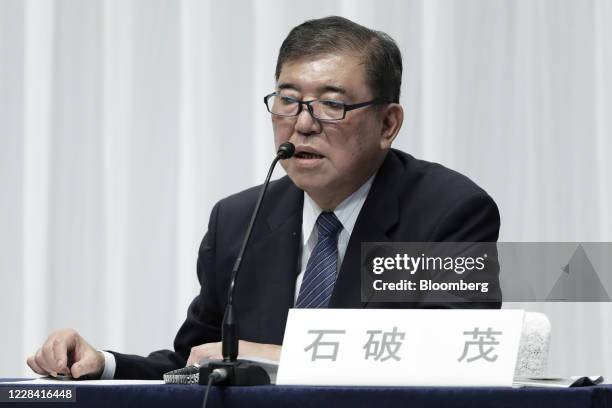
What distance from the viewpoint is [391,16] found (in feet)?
10.5

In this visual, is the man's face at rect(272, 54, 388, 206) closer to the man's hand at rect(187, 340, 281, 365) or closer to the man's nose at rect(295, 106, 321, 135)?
A: the man's nose at rect(295, 106, 321, 135)

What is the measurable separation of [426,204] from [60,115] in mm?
1594

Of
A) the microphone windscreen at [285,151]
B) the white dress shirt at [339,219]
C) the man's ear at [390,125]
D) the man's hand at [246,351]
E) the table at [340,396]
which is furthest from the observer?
the man's ear at [390,125]

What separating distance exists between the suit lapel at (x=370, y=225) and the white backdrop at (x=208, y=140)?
3.31ft

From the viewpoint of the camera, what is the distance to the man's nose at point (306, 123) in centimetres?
202

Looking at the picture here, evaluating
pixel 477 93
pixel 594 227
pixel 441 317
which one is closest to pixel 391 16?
pixel 477 93

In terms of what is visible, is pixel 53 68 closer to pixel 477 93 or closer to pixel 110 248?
pixel 110 248

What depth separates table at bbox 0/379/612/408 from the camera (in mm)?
1129

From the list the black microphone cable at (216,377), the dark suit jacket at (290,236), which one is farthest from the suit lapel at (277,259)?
the black microphone cable at (216,377)

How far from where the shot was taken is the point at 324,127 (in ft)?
6.73

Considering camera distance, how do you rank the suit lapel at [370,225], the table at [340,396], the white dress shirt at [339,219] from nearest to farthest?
1. the table at [340,396]
2. the suit lapel at [370,225]
3. the white dress shirt at [339,219]

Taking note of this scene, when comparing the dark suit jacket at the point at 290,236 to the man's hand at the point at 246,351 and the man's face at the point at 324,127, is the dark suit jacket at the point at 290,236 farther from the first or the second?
the man's hand at the point at 246,351

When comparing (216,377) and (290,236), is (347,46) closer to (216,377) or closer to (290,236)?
(290,236)

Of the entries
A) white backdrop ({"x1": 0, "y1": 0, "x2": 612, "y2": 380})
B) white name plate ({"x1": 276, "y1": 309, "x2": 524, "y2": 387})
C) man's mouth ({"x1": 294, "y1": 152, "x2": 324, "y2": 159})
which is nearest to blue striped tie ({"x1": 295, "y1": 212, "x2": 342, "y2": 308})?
man's mouth ({"x1": 294, "y1": 152, "x2": 324, "y2": 159})
